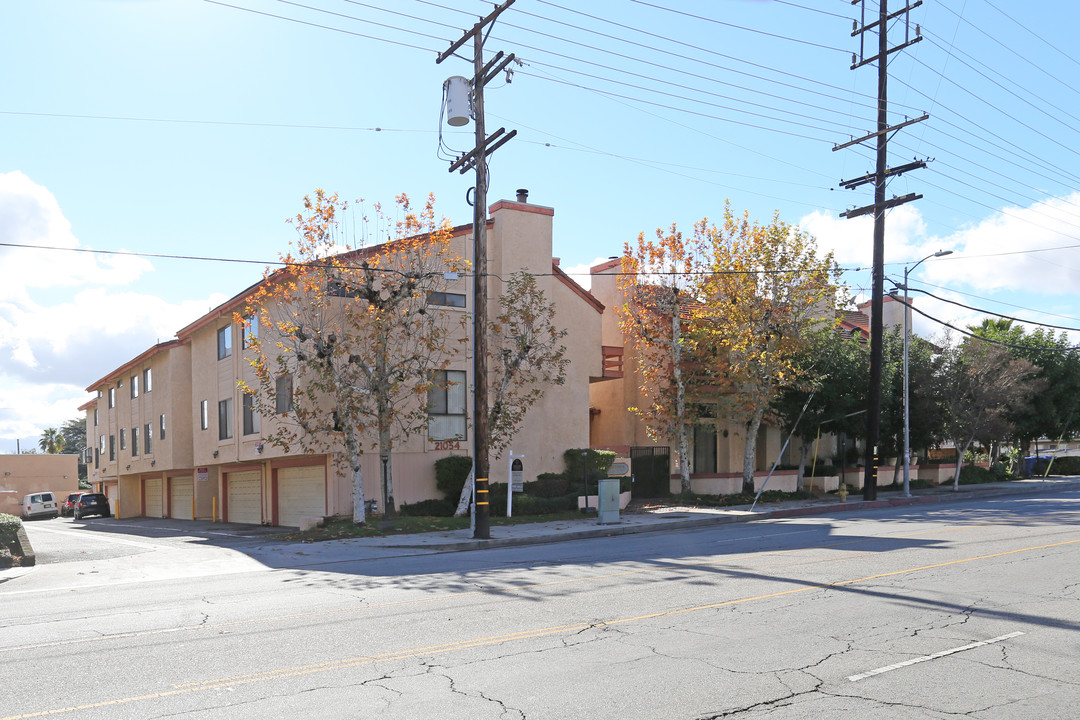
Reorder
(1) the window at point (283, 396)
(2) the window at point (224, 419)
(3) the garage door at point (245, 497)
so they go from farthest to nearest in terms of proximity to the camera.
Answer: (3) the garage door at point (245, 497) < (2) the window at point (224, 419) < (1) the window at point (283, 396)

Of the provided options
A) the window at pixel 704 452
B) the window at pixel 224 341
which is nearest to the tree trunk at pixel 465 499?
the window at pixel 224 341

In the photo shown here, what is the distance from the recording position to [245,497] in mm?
34062

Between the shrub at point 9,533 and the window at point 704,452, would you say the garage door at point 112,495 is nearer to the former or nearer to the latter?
Answer: the window at point 704,452

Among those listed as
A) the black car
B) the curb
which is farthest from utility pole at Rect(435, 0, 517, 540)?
the black car

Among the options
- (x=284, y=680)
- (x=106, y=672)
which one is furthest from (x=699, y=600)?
(x=106, y=672)

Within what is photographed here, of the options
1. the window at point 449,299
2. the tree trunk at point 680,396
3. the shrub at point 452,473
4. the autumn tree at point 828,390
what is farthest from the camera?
the autumn tree at point 828,390

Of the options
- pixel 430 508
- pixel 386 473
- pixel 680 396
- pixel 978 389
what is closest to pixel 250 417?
pixel 430 508

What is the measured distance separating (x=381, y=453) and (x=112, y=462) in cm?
3380

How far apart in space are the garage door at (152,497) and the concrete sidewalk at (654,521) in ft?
97.5

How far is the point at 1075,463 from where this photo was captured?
48.5m

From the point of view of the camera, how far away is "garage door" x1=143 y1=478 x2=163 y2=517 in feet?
150

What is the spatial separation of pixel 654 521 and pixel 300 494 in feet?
40.1

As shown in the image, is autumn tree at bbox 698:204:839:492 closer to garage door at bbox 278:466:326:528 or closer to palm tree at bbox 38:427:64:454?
garage door at bbox 278:466:326:528

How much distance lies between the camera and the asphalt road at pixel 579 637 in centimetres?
607
